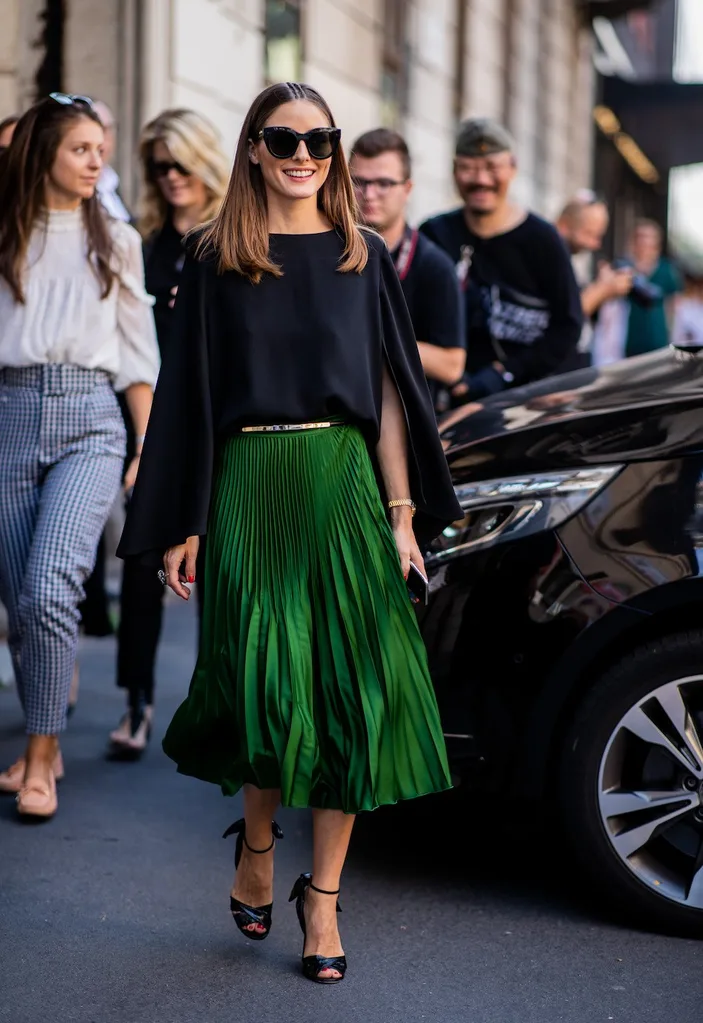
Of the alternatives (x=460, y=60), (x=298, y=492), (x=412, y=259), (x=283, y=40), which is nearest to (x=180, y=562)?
(x=298, y=492)

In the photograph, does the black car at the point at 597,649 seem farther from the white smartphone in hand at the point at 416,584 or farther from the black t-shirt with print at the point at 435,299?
the black t-shirt with print at the point at 435,299

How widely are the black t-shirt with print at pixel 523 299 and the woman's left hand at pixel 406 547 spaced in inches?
97.6

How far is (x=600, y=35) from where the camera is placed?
23672mm

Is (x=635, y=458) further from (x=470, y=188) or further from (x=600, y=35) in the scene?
(x=600, y=35)

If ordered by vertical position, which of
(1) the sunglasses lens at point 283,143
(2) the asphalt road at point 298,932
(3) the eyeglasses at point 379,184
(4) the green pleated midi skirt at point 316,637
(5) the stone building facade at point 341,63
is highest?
(5) the stone building facade at point 341,63

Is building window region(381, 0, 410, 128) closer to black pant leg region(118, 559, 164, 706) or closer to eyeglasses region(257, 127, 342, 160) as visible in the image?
black pant leg region(118, 559, 164, 706)

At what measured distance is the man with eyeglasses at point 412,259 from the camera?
480cm

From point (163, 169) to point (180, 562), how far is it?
7.64 ft

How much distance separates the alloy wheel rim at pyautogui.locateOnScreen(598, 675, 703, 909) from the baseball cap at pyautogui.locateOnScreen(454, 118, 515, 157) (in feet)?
9.32

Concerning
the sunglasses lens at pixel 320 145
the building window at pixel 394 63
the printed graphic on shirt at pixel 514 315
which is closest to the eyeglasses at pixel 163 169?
the printed graphic on shirt at pixel 514 315

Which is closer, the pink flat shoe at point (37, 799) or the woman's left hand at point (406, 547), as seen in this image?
the woman's left hand at point (406, 547)

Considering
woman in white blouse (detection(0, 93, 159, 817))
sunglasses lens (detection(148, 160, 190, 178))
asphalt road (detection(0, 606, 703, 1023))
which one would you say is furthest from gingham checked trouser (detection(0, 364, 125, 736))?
sunglasses lens (detection(148, 160, 190, 178))

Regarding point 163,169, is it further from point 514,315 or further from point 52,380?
point 514,315

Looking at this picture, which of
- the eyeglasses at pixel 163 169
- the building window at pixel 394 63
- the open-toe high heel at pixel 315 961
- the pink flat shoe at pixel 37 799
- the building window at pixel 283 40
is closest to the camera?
the open-toe high heel at pixel 315 961
